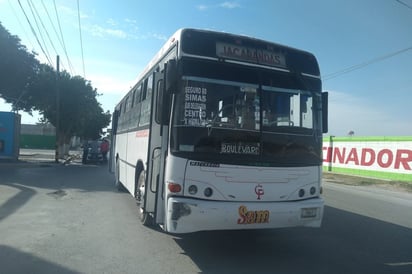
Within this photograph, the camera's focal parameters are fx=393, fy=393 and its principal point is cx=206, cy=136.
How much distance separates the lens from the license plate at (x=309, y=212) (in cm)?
618

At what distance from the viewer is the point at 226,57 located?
6.14 m

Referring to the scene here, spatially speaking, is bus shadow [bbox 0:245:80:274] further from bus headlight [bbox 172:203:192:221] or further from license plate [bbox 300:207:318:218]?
license plate [bbox 300:207:318:218]

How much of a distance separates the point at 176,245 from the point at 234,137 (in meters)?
2.29

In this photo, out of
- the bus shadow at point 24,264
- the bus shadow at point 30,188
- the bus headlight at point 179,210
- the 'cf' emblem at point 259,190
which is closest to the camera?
the bus shadow at point 24,264

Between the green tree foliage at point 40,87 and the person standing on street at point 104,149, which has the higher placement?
the green tree foliage at point 40,87

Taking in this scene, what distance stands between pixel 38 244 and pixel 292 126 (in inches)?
184

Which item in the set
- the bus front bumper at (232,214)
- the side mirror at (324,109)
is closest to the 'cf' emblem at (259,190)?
the bus front bumper at (232,214)

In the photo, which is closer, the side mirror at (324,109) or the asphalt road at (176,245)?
the asphalt road at (176,245)

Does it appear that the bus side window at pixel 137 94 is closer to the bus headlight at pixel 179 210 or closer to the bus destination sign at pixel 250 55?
the bus destination sign at pixel 250 55

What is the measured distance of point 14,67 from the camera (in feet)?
87.0

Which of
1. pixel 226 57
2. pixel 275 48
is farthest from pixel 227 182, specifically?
pixel 275 48

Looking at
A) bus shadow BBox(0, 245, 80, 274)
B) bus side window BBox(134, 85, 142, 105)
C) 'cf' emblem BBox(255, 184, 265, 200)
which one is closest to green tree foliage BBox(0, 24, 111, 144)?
bus side window BBox(134, 85, 142, 105)

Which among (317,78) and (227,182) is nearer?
(227,182)

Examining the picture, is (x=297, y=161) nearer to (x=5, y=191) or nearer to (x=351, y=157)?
(x=5, y=191)
